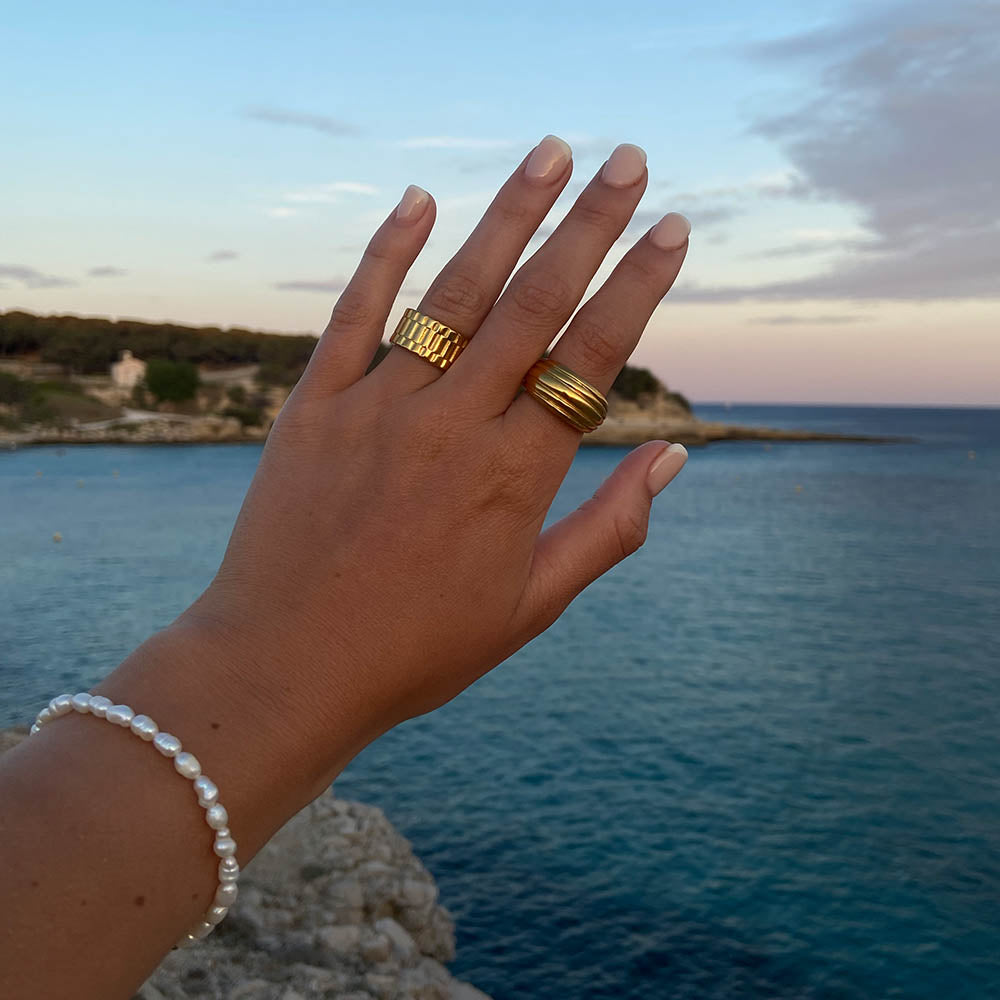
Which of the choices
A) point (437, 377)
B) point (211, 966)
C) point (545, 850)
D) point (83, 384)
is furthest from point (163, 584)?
point (83, 384)

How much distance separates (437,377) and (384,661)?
61cm

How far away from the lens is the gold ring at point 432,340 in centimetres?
197

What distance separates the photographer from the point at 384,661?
5.76ft

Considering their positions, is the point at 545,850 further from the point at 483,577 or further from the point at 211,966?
the point at 483,577

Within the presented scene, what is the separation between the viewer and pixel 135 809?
1413 millimetres

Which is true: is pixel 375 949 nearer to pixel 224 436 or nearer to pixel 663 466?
pixel 663 466

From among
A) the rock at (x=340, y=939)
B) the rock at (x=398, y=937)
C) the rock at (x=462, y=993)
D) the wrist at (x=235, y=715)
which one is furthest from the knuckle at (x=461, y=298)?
the rock at (x=398, y=937)

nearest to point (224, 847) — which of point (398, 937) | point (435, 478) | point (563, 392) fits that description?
point (435, 478)

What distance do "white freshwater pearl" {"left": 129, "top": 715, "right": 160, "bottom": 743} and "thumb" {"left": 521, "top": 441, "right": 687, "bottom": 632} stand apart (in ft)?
2.71

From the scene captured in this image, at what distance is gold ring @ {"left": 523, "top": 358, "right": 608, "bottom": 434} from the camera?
6.18 ft

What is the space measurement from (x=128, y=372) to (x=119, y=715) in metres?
119

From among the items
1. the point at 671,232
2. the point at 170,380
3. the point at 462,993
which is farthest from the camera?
the point at 170,380

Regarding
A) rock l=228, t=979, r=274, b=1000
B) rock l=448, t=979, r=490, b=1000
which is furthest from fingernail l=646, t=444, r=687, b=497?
rock l=448, t=979, r=490, b=1000

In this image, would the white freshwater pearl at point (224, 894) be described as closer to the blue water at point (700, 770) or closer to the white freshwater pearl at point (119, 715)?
the white freshwater pearl at point (119, 715)
